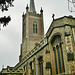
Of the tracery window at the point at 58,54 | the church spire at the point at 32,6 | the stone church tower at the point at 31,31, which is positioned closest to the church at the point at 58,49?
the tracery window at the point at 58,54

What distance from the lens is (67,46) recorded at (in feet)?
48.3

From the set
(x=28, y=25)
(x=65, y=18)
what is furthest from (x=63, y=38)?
(x=28, y=25)

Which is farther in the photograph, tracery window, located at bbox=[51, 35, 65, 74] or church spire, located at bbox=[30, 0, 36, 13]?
church spire, located at bbox=[30, 0, 36, 13]

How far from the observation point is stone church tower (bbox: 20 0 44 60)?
142ft

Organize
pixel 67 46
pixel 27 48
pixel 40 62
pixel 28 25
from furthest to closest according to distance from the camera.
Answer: pixel 28 25
pixel 27 48
pixel 40 62
pixel 67 46

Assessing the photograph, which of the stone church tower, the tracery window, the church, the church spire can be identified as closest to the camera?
the church

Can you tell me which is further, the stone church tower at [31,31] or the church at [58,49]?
the stone church tower at [31,31]

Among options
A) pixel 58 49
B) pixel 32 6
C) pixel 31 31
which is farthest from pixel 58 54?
pixel 32 6

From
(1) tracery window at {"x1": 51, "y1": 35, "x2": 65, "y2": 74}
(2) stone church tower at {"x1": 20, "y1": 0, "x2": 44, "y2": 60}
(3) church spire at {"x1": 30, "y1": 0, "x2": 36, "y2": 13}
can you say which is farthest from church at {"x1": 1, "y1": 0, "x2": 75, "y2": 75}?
(3) church spire at {"x1": 30, "y1": 0, "x2": 36, "y2": 13}

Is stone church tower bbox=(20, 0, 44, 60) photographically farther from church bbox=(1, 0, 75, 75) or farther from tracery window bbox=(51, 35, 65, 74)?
tracery window bbox=(51, 35, 65, 74)

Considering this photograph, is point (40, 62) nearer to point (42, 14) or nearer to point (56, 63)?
point (56, 63)

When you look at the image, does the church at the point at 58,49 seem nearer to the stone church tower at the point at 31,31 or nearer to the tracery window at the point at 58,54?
the tracery window at the point at 58,54

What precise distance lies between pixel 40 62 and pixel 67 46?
7422 mm

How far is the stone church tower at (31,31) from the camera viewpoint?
4326 centimetres
